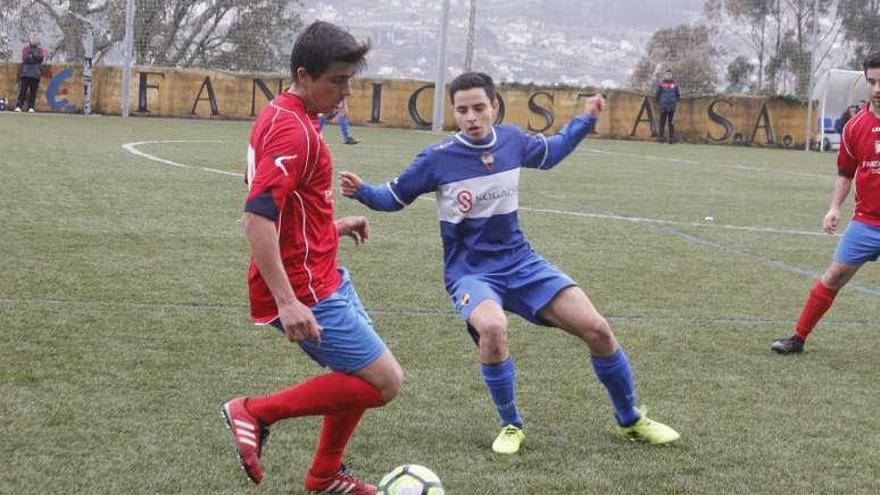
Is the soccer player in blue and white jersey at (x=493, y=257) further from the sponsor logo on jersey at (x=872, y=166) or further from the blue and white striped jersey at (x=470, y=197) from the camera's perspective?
the sponsor logo on jersey at (x=872, y=166)

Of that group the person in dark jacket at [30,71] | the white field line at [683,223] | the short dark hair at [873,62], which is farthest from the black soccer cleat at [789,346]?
the person in dark jacket at [30,71]

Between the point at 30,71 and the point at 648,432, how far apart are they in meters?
22.9

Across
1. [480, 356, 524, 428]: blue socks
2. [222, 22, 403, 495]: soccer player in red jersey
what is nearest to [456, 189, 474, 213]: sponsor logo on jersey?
[480, 356, 524, 428]: blue socks

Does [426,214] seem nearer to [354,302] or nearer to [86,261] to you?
[86,261]

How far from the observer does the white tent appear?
2938cm

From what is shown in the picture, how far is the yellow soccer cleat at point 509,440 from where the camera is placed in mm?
4723

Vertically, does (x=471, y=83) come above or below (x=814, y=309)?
above

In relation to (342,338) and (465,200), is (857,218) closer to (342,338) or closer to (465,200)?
(465,200)

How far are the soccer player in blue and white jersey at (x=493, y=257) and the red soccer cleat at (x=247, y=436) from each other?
3.63ft

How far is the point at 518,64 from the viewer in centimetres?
3203

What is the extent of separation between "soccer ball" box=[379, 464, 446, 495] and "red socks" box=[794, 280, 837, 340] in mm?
3375

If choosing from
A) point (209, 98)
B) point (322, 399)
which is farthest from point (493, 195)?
point (209, 98)

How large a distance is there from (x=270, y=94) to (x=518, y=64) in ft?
24.2

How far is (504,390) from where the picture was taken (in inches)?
194
